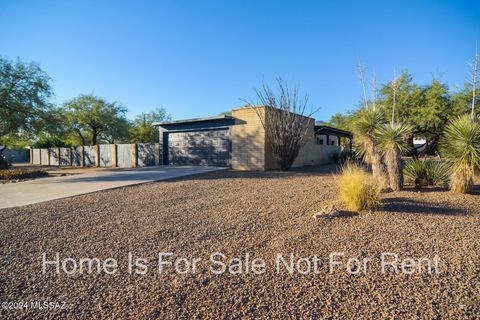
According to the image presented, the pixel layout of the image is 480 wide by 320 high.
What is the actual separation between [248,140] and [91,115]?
65.2ft

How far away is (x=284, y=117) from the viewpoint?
12773 millimetres

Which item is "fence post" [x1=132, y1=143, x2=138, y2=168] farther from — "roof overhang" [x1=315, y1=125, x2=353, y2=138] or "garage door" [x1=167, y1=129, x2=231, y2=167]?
"roof overhang" [x1=315, y1=125, x2=353, y2=138]

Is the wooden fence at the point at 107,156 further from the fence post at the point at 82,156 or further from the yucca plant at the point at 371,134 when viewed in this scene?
the yucca plant at the point at 371,134

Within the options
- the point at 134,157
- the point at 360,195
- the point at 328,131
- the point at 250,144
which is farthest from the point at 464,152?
the point at 134,157

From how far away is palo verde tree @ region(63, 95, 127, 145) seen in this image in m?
24.8

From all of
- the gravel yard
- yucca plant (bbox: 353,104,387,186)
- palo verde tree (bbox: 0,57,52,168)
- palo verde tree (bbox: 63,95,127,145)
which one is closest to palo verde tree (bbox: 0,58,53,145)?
palo verde tree (bbox: 0,57,52,168)

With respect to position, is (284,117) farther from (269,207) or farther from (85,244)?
(85,244)

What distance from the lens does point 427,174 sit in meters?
6.73

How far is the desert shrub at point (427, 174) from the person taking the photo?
6.45 metres

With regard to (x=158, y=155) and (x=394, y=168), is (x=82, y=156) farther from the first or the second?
(x=394, y=168)

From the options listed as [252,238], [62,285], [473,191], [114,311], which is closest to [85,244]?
[62,285]

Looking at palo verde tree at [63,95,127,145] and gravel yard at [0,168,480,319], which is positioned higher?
palo verde tree at [63,95,127,145]

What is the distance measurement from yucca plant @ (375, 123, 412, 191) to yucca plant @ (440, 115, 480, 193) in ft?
3.23

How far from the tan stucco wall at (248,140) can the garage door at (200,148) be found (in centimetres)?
69
